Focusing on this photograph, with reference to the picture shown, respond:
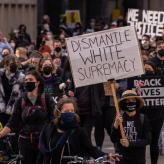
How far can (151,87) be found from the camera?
14.9m

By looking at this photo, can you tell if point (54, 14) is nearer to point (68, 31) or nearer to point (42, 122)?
point (68, 31)

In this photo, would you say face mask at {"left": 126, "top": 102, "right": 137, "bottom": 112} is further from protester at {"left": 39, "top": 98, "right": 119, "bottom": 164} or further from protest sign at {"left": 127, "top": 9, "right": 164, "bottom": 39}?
protest sign at {"left": 127, "top": 9, "right": 164, "bottom": 39}

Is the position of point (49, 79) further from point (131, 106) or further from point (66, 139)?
point (66, 139)

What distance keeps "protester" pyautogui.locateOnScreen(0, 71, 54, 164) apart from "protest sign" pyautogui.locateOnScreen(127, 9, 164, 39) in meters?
13.1

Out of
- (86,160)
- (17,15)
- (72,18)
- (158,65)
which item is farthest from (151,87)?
(17,15)

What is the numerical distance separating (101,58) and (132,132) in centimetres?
192

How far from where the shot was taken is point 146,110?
14594 mm

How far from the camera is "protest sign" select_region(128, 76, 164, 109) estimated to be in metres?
14.7

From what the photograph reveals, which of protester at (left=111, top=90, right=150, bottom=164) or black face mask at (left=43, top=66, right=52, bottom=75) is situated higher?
black face mask at (left=43, top=66, right=52, bottom=75)

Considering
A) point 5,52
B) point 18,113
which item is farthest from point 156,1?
point 18,113

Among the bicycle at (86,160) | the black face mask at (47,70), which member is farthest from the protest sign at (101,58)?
the bicycle at (86,160)

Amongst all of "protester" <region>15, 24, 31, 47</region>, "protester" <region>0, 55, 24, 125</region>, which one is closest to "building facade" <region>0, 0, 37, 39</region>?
"protester" <region>15, 24, 31, 47</region>

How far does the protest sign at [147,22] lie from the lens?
25094mm

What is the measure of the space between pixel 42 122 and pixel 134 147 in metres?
1.04
